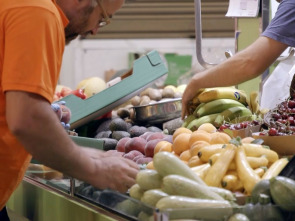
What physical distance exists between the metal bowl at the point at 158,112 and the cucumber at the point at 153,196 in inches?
76.7

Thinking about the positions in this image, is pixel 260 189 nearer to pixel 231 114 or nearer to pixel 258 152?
pixel 258 152

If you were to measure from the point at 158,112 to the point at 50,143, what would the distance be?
6.65 ft

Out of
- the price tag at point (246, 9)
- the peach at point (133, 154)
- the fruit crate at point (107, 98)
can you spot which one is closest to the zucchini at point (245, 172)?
the peach at point (133, 154)

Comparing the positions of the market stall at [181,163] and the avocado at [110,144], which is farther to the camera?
the avocado at [110,144]

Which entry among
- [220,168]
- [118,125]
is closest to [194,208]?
[220,168]

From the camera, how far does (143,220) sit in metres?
1.73

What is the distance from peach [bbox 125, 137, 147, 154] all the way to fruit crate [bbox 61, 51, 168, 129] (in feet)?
2.43

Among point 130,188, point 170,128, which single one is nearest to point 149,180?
point 130,188

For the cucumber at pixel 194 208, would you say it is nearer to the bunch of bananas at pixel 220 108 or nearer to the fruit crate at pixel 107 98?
the bunch of bananas at pixel 220 108

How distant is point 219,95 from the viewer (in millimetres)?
3201

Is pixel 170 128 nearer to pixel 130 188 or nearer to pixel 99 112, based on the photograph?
pixel 99 112

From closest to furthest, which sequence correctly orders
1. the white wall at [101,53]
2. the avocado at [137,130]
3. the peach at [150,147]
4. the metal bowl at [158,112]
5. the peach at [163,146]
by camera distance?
the peach at [163,146], the peach at [150,147], the avocado at [137,130], the metal bowl at [158,112], the white wall at [101,53]

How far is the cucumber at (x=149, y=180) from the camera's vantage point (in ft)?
6.15

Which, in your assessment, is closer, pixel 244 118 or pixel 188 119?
pixel 244 118
